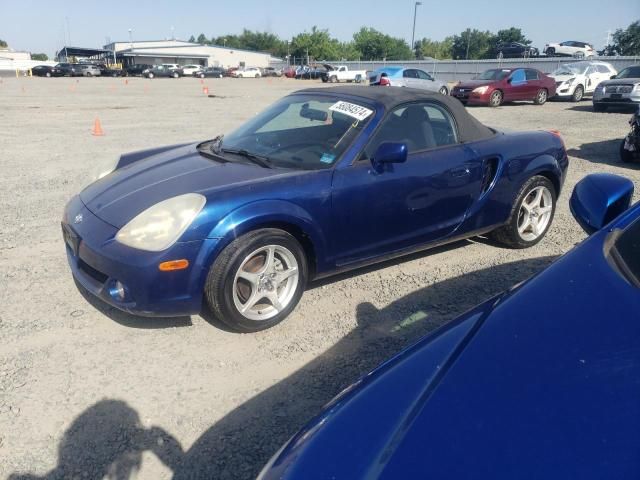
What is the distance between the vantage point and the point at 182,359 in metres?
2.96

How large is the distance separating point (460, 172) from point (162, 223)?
2249 millimetres

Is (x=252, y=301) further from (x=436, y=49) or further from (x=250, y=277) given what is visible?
(x=436, y=49)

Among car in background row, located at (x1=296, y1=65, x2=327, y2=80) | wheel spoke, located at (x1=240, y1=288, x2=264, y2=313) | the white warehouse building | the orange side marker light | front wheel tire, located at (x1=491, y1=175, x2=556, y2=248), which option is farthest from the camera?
the white warehouse building

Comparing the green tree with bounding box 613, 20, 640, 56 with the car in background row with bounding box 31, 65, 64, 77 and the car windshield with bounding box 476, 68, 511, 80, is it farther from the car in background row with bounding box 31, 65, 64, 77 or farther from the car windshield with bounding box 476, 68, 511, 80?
the car in background row with bounding box 31, 65, 64, 77

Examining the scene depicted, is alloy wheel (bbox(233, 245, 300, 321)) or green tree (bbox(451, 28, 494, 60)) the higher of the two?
green tree (bbox(451, 28, 494, 60))

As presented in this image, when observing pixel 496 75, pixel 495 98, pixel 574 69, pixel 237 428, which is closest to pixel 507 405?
pixel 237 428

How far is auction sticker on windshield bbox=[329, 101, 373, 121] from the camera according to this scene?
144 inches

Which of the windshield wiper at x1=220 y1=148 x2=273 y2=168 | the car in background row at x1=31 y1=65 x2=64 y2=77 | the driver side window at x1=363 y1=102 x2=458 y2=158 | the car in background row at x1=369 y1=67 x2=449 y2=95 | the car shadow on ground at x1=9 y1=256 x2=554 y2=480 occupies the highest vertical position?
the car in background row at x1=31 y1=65 x2=64 y2=77

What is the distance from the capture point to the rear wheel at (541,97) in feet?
61.2

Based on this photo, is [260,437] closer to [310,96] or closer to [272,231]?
[272,231]

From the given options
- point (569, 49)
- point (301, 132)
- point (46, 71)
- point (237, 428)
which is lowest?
point (237, 428)

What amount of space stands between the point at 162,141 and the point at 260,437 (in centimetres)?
849

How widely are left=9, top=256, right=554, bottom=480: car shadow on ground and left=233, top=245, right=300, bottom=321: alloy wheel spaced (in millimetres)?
486

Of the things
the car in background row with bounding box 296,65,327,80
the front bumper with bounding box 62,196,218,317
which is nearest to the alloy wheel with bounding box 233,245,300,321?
the front bumper with bounding box 62,196,218,317
